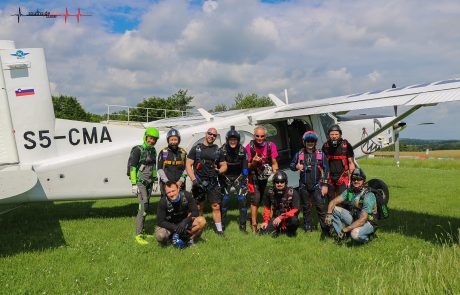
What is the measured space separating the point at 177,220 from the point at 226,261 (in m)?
1.31

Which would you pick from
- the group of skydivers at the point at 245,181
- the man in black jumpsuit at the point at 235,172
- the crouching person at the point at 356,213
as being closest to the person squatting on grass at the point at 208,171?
the group of skydivers at the point at 245,181

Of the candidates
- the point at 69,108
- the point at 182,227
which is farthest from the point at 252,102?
the point at 182,227

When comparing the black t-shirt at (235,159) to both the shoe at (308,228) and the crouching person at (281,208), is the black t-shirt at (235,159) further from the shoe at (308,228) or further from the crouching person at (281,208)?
the shoe at (308,228)

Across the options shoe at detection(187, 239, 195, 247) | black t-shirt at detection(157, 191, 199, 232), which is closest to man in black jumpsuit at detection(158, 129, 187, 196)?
black t-shirt at detection(157, 191, 199, 232)

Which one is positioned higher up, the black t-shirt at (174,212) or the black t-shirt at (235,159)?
the black t-shirt at (235,159)

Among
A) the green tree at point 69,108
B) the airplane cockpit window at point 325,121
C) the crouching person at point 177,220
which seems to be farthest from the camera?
the green tree at point 69,108

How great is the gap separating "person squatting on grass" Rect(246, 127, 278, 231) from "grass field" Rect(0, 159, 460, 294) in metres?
0.72

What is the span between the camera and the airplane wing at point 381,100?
6324 millimetres

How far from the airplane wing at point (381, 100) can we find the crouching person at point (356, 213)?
68.3 inches

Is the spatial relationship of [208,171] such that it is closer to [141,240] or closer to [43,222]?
[141,240]

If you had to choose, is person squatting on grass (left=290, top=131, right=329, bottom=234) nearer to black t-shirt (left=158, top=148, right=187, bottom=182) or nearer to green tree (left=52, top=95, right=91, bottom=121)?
black t-shirt (left=158, top=148, right=187, bottom=182)

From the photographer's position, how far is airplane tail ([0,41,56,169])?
688 centimetres

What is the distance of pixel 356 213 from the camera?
6398 mm

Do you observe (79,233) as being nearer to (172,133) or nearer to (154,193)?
(154,193)
